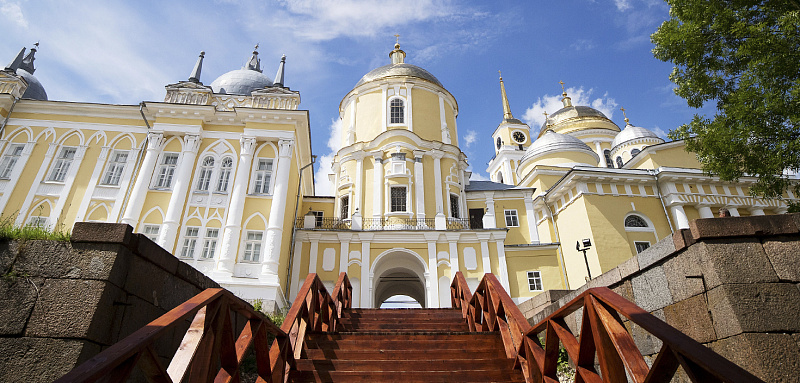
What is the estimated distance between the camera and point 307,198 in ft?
84.1

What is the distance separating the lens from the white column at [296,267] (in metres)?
19.7

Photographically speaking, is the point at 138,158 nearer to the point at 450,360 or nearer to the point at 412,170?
the point at 412,170

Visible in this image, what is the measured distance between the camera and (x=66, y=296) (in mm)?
3902

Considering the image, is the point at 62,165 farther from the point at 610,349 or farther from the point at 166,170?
the point at 610,349

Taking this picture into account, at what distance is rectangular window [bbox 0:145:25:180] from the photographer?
19797 millimetres

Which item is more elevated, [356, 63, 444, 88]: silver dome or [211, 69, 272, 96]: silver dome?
[356, 63, 444, 88]: silver dome

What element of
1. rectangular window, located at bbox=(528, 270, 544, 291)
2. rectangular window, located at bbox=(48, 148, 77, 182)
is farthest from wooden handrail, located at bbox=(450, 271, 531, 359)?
rectangular window, located at bbox=(48, 148, 77, 182)

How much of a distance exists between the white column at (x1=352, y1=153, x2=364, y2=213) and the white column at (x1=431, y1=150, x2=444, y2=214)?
4199 mm

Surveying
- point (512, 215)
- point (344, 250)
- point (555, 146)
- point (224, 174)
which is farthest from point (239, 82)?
point (555, 146)

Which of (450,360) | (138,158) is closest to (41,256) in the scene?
(450,360)

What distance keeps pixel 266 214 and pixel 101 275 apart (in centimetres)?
1525

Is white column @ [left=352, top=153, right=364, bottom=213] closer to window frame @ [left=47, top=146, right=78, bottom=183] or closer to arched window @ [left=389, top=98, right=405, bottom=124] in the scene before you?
arched window @ [left=389, top=98, right=405, bottom=124]

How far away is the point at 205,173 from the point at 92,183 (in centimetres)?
500

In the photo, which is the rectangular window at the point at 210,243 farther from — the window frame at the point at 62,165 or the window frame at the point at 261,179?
the window frame at the point at 62,165
